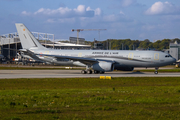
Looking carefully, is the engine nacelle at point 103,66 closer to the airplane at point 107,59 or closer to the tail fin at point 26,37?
the airplane at point 107,59

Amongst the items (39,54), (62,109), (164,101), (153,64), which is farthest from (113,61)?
(62,109)

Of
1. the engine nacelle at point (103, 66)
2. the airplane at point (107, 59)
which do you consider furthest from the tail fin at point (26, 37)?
the engine nacelle at point (103, 66)

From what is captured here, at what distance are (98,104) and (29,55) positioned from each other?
39334 millimetres

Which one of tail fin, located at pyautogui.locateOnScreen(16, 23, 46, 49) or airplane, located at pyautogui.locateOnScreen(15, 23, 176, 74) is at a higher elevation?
tail fin, located at pyautogui.locateOnScreen(16, 23, 46, 49)

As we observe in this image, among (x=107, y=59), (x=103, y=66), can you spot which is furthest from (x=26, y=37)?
(x=103, y=66)

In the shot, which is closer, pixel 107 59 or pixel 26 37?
pixel 107 59

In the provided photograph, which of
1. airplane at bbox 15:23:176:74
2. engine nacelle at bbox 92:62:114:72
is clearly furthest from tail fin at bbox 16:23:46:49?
engine nacelle at bbox 92:62:114:72

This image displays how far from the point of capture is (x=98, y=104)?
48.8 feet

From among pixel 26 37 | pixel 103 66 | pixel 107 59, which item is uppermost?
pixel 26 37

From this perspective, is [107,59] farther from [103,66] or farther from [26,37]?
[26,37]

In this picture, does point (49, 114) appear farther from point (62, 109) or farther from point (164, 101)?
point (164, 101)

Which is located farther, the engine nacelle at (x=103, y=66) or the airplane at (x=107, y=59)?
the airplane at (x=107, y=59)

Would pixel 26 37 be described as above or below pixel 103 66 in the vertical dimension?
above

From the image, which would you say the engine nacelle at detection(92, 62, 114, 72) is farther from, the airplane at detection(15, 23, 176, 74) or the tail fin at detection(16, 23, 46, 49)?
the tail fin at detection(16, 23, 46, 49)
